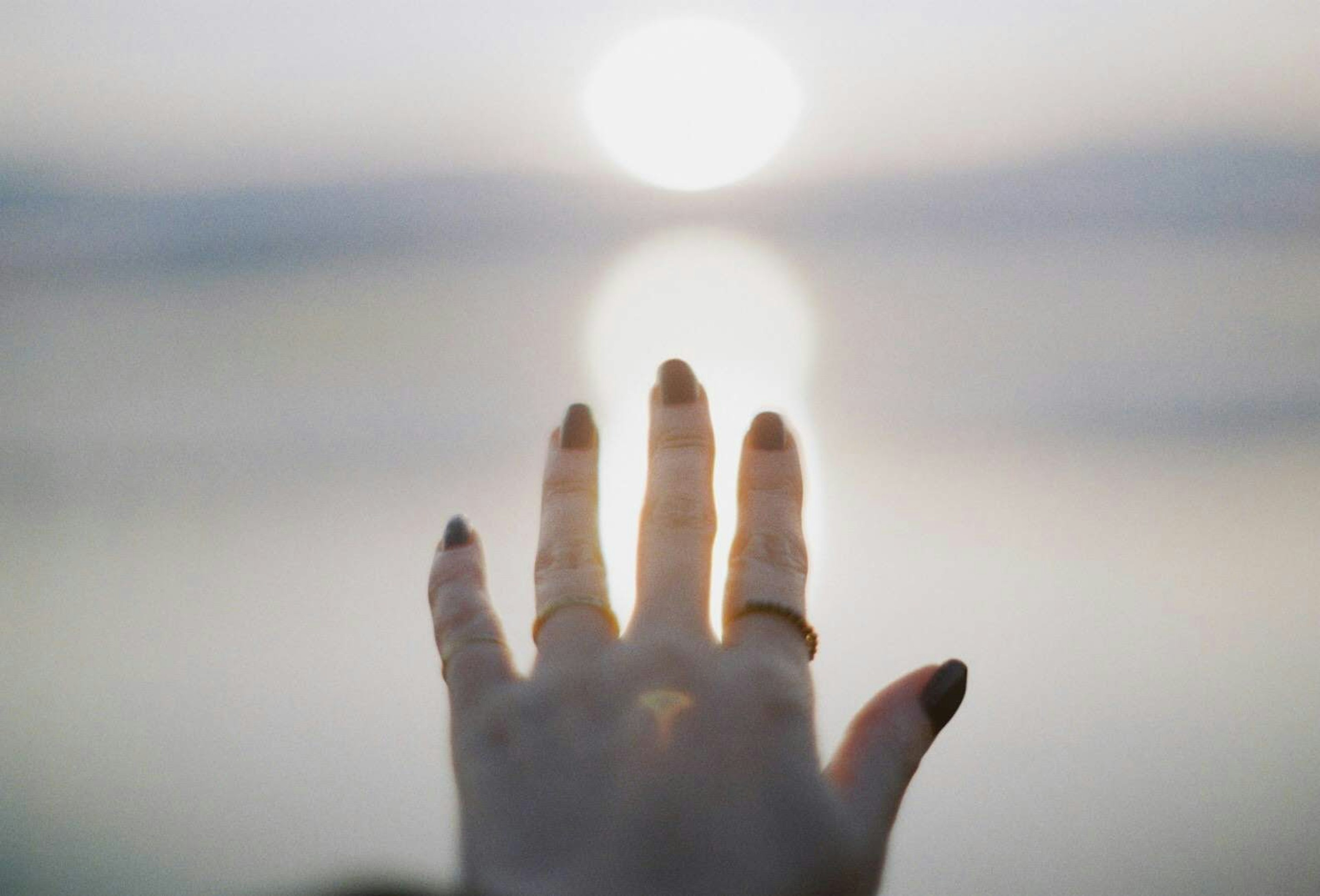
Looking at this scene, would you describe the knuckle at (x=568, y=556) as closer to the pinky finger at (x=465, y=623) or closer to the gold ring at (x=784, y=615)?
the pinky finger at (x=465, y=623)

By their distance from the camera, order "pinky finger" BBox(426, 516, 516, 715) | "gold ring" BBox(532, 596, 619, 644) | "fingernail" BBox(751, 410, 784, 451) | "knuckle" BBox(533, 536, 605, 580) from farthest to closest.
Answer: "fingernail" BBox(751, 410, 784, 451) < "knuckle" BBox(533, 536, 605, 580) < "gold ring" BBox(532, 596, 619, 644) < "pinky finger" BBox(426, 516, 516, 715)

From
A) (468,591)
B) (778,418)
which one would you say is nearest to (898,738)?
(778,418)

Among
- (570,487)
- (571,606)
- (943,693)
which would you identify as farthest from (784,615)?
(570,487)

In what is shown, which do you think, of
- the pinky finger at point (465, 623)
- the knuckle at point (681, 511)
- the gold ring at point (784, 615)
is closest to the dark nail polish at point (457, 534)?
the pinky finger at point (465, 623)

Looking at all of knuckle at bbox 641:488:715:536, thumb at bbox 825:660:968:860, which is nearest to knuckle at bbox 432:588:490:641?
knuckle at bbox 641:488:715:536

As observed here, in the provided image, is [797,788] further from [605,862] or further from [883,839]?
[605,862]

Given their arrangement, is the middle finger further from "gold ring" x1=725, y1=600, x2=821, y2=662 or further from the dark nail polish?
the dark nail polish
